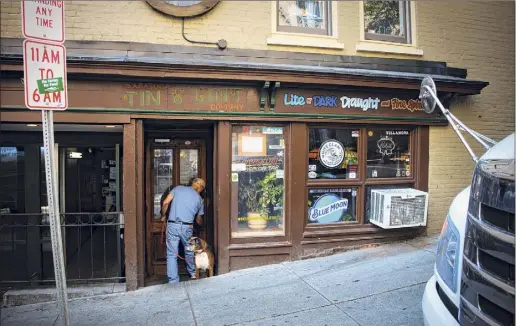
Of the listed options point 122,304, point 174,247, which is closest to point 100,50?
point 174,247

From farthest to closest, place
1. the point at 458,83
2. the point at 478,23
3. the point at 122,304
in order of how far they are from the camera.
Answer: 1. the point at 478,23
2. the point at 458,83
3. the point at 122,304

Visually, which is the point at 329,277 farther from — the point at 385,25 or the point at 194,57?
the point at 385,25

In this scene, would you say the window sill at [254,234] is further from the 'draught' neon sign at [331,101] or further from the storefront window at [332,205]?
the 'draught' neon sign at [331,101]

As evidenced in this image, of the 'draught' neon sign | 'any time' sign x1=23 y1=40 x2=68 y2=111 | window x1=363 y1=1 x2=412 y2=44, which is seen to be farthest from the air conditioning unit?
'any time' sign x1=23 y1=40 x2=68 y2=111

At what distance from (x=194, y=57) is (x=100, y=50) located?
52.0 inches

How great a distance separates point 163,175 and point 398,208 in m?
4.02

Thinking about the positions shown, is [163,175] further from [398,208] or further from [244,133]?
[398,208]

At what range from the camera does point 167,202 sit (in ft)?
19.5

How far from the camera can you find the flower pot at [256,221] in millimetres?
6012

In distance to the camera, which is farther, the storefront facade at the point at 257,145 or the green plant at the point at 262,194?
the green plant at the point at 262,194

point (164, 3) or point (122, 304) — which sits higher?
point (164, 3)

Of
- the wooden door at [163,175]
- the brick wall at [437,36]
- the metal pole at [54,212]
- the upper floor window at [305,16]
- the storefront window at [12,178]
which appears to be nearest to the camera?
the metal pole at [54,212]

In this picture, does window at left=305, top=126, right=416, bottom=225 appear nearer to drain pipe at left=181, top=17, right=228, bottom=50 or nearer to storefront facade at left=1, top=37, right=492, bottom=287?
storefront facade at left=1, top=37, right=492, bottom=287

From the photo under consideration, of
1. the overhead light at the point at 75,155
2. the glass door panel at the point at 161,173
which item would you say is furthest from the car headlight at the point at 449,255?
the overhead light at the point at 75,155
